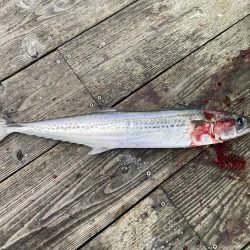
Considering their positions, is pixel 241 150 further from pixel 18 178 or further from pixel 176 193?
pixel 18 178

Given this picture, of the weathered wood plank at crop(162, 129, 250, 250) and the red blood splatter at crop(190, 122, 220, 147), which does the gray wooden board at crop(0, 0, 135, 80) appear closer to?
the red blood splatter at crop(190, 122, 220, 147)

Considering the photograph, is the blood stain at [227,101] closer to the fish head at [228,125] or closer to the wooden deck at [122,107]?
the wooden deck at [122,107]

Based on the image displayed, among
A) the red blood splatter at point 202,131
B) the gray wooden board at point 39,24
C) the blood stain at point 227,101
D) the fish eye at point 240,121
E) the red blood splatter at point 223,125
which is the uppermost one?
the gray wooden board at point 39,24

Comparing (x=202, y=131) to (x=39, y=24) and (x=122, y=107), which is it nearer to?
(x=122, y=107)

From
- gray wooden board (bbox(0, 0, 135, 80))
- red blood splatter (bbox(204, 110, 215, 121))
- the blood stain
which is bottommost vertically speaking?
red blood splatter (bbox(204, 110, 215, 121))

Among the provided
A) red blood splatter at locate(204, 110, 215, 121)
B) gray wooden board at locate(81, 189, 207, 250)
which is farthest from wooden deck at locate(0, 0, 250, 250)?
red blood splatter at locate(204, 110, 215, 121)

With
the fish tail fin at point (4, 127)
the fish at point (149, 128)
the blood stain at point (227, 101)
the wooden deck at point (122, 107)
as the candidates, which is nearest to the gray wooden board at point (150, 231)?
the wooden deck at point (122, 107)

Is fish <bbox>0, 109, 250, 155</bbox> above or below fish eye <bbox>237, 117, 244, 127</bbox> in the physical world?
above

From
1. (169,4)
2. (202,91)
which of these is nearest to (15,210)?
(202,91)
